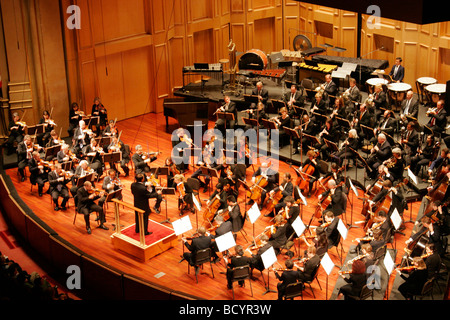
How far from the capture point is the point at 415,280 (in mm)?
9891

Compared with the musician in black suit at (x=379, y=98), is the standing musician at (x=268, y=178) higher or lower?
lower

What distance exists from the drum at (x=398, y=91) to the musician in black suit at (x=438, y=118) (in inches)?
70.5

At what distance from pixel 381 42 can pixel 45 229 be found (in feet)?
36.0

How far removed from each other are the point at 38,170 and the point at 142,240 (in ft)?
11.6

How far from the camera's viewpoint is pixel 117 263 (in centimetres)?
1188

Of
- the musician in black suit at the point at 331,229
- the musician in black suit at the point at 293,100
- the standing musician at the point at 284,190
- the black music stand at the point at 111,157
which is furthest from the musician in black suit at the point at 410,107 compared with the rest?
the black music stand at the point at 111,157

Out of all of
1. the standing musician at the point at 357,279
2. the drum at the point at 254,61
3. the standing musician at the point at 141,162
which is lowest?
the standing musician at the point at 357,279

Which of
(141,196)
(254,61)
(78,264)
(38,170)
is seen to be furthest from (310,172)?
(38,170)

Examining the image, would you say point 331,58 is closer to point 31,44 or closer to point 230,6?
point 230,6

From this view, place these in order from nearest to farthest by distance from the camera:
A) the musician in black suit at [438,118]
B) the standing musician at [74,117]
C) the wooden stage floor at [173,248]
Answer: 1. the wooden stage floor at [173,248]
2. the musician in black suit at [438,118]
3. the standing musician at [74,117]

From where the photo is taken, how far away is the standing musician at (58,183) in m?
13.3

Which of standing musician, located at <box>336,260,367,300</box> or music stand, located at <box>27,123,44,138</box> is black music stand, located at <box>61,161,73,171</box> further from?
standing musician, located at <box>336,260,367,300</box>

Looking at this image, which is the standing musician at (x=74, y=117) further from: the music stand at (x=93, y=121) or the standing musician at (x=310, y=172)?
the standing musician at (x=310, y=172)
